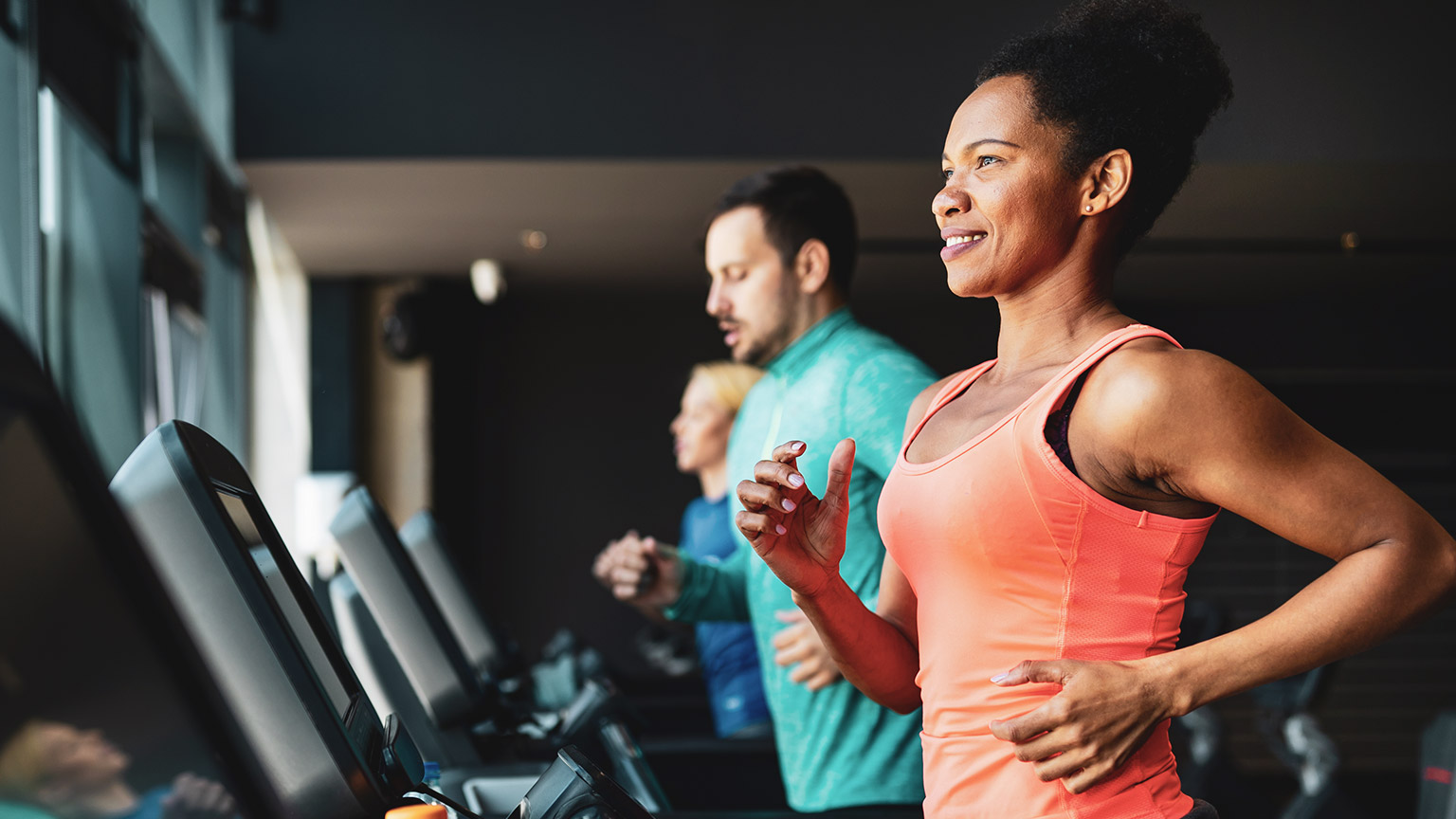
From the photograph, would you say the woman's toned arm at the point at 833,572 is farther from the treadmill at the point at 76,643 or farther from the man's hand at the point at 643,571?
the man's hand at the point at 643,571

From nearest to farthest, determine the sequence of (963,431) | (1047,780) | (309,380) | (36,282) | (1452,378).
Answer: (1047,780) < (963,431) < (36,282) < (1452,378) < (309,380)

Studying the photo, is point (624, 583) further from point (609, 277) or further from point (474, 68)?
point (609, 277)

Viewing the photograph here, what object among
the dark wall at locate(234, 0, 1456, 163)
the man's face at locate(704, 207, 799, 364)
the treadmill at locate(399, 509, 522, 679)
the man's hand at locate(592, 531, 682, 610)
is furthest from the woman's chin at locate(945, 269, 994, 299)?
the dark wall at locate(234, 0, 1456, 163)

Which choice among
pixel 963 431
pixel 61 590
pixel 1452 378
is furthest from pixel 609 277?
pixel 61 590

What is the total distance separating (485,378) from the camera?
7.29 meters

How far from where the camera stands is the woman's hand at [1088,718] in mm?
786

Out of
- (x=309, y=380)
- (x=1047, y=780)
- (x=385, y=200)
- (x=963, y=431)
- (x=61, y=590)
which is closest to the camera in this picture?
(x=61, y=590)

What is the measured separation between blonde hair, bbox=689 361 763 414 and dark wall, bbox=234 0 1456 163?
0.81 m

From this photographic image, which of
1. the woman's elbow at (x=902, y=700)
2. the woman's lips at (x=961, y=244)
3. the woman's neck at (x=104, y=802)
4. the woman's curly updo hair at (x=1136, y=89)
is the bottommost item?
the woman's elbow at (x=902, y=700)

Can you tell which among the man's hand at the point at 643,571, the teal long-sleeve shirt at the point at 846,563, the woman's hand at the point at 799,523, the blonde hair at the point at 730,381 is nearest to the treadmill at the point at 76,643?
the woman's hand at the point at 799,523

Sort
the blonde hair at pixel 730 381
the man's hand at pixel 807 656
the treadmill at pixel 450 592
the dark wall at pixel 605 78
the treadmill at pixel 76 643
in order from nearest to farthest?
the treadmill at pixel 76 643, the man's hand at pixel 807 656, the treadmill at pixel 450 592, the blonde hair at pixel 730 381, the dark wall at pixel 605 78

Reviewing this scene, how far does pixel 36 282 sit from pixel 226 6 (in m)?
1.84

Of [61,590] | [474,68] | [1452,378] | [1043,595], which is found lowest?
[1452,378]

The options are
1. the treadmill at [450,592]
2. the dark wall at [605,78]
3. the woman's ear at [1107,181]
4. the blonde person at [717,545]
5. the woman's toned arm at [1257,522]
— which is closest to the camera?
the woman's toned arm at [1257,522]
